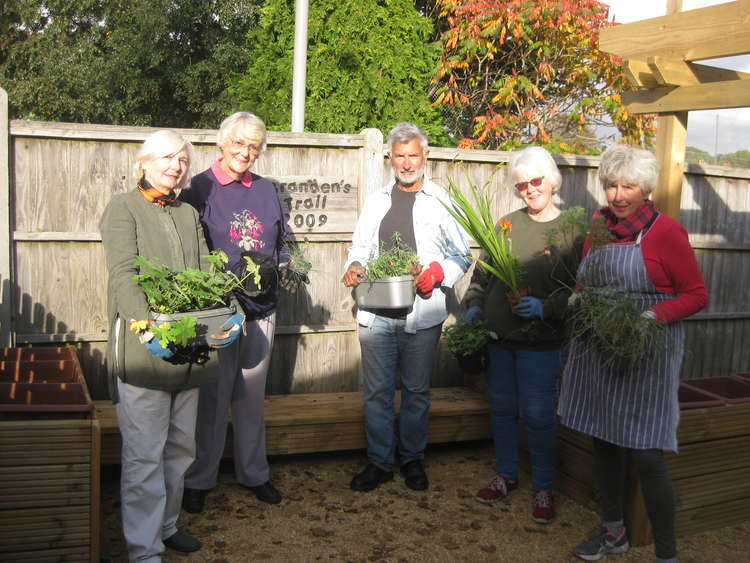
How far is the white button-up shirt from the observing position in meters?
4.00

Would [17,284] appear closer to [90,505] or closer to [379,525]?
[90,505]

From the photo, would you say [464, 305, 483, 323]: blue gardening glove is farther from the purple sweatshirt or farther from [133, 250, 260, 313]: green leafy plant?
[133, 250, 260, 313]: green leafy plant

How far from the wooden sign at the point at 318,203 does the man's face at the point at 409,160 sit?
0.91 m

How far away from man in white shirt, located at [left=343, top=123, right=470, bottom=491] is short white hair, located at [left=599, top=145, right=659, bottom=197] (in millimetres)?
1123

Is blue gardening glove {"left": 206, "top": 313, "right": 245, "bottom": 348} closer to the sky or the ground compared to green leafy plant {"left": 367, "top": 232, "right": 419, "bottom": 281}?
closer to the ground

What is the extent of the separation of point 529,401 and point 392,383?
2.56 ft

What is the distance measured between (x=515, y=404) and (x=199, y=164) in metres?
2.39

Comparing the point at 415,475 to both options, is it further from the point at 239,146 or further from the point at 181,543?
the point at 239,146

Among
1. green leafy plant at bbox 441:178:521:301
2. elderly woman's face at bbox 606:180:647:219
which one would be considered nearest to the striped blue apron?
elderly woman's face at bbox 606:180:647:219

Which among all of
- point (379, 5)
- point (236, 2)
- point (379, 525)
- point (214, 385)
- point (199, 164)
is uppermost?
point (236, 2)

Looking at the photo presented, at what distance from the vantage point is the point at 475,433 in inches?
191

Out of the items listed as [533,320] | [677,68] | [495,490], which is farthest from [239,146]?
[495,490]

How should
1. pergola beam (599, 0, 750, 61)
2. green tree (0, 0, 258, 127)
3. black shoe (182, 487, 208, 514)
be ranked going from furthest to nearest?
green tree (0, 0, 258, 127)
black shoe (182, 487, 208, 514)
pergola beam (599, 0, 750, 61)

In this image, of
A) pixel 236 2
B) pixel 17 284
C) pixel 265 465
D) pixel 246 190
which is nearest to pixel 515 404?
pixel 265 465
